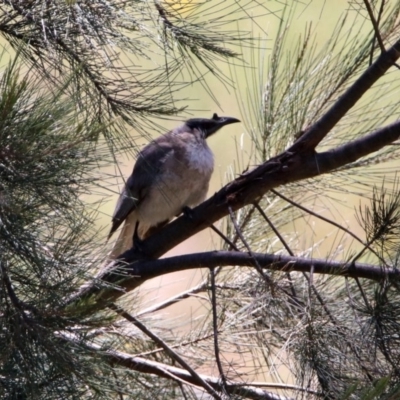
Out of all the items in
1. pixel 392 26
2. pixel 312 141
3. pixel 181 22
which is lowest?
pixel 312 141

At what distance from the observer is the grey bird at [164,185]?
9.80 feet

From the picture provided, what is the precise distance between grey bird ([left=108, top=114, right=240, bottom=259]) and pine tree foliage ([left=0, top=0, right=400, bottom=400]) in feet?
1.96

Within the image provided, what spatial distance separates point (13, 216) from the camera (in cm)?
136

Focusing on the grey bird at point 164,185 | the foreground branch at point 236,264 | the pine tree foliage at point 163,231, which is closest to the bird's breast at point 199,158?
the grey bird at point 164,185

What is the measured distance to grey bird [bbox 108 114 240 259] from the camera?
2.99m

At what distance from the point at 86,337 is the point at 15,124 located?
0.46m

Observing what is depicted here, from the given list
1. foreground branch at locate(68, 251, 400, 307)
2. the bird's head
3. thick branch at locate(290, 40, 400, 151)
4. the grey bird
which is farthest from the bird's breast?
thick branch at locate(290, 40, 400, 151)

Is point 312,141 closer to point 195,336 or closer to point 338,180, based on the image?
point 338,180

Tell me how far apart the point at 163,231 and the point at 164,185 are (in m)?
0.78

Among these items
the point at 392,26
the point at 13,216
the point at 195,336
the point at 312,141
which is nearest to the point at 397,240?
the point at 312,141

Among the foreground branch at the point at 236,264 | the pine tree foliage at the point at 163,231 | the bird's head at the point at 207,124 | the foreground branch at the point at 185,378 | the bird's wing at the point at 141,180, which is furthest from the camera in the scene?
the bird's head at the point at 207,124

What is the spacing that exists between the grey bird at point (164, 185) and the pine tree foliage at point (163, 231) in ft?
1.96

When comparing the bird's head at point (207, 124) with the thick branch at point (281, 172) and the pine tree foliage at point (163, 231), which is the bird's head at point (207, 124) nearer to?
the pine tree foliage at point (163, 231)

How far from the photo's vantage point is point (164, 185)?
3000mm
